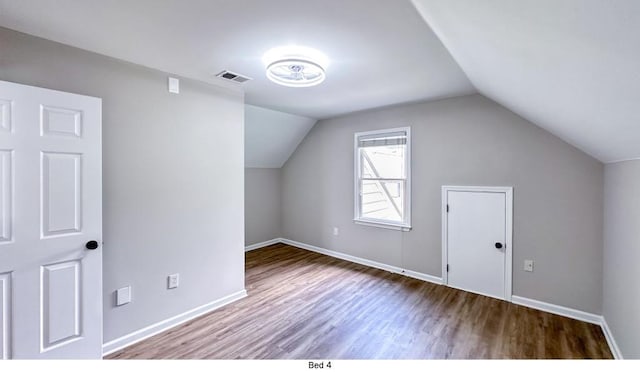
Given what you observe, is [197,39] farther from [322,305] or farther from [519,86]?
[322,305]

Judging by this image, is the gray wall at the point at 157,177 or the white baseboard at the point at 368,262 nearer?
the gray wall at the point at 157,177

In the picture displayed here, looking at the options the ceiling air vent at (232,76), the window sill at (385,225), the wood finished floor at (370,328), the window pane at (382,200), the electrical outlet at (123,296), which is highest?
the ceiling air vent at (232,76)

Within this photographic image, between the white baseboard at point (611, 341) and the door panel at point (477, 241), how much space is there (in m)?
0.77

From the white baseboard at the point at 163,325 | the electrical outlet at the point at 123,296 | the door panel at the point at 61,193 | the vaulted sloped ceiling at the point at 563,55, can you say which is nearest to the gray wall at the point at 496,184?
the vaulted sloped ceiling at the point at 563,55

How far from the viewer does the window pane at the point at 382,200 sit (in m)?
3.80

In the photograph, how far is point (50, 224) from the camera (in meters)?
1.70

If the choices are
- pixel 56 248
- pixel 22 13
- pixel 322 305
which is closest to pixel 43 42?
pixel 22 13

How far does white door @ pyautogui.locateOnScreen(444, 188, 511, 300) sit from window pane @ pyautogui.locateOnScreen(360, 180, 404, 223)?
0.69 m

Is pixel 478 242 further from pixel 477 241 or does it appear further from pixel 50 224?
pixel 50 224

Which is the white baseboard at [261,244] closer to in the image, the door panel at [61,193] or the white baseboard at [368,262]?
the white baseboard at [368,262]

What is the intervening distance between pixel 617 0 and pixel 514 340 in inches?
99.1

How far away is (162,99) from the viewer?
2.31 meters
